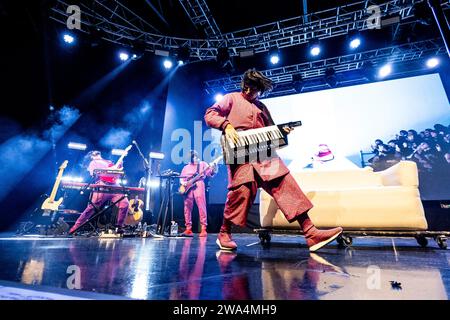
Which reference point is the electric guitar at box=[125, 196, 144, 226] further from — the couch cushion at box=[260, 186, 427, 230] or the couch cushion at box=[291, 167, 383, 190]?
the couch cushion at box=[291, 167, 383, 190]

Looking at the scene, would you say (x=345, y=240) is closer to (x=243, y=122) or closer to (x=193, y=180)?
(x=243, y=122)

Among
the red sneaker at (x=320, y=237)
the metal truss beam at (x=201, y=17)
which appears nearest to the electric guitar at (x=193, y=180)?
the metal truss beam at (x=201, y=17)

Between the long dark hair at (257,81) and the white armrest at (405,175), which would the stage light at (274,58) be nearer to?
the long dark hair at (257,81)

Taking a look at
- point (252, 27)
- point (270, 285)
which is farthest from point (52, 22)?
point (270, 285)

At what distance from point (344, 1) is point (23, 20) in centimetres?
776

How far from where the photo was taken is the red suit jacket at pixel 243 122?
2084mm

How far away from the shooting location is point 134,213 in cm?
667

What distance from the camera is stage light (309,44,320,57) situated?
268 inches

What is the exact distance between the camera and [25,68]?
5.98 meters

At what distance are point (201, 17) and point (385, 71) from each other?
5.82 meters

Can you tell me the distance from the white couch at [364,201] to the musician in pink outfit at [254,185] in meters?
0.69

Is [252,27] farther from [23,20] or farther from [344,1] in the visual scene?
[23,20]

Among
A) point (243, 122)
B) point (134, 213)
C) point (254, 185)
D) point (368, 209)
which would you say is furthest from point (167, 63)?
point (368, 209)
